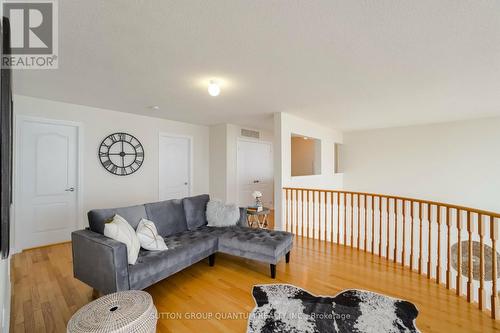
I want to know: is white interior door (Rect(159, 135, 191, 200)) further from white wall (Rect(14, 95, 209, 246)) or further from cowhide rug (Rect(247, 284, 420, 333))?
cowhide rug (Rect(247, 284, 420, 333))

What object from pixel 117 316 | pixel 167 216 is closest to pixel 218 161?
pixel 167 216

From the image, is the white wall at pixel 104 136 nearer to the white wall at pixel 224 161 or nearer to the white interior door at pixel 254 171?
the white wall at pixel 224 161

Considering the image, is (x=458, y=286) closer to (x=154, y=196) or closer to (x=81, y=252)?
(x=81, y=252)

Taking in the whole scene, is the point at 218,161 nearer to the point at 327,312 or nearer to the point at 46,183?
the point at 46,183

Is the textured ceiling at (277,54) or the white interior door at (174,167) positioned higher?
the textured ceiling at (277,54)

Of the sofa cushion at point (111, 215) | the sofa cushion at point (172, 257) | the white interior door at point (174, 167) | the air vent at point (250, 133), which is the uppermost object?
the air vent at point (250, 133)

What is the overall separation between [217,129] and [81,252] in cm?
401

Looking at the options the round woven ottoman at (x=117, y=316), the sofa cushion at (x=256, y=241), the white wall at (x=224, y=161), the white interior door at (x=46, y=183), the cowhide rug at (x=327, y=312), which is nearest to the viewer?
the round woven ottoman at (x=117, y=316)

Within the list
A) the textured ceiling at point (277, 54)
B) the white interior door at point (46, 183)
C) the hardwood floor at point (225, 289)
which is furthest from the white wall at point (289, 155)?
the white interior door at point (46, 183)

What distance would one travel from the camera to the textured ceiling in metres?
1.47

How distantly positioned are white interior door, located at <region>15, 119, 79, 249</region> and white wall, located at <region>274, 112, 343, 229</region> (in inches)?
Result: 137

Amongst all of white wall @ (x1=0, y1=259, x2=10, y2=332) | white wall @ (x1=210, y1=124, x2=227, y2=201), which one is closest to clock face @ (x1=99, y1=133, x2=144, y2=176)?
white wall @ (x1=210, y1=124, x2=227, y2=201)

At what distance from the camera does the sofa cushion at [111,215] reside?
2.18 m

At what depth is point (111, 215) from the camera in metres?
2.30
